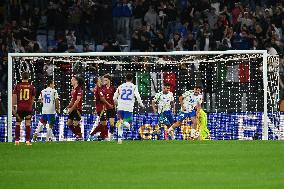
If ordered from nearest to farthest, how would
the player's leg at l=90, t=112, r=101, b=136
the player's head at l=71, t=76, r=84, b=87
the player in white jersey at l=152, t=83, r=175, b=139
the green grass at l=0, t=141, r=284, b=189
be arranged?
the green grass at l=0, t=141, r=284, b=189
the player's head at l=71, t=76, r=84, b=87
the player's leg at l=90, t=112, r=101, b=136
the player in white jersey at l=152, t=83, r=175, b=139

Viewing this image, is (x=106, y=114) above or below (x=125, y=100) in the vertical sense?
below

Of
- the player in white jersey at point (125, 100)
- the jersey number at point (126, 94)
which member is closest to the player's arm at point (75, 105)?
the player in white jersey at point (125, 100)

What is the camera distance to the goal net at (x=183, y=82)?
29312mm

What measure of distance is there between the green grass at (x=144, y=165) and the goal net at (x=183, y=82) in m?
3.74

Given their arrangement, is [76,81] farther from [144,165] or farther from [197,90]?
[144,165]

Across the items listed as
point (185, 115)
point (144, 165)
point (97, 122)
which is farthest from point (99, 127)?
point (144, 165)

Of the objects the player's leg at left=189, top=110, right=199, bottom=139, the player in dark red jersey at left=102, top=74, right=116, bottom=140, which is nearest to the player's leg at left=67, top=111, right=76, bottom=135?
the player in dark red jersey at left=102, top=74, right=116, bottom=140

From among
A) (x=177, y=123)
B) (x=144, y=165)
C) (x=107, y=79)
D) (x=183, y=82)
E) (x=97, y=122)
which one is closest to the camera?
(x=144, y=165)

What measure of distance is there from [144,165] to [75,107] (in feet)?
32.6

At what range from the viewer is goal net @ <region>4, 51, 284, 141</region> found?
2931 centimetres

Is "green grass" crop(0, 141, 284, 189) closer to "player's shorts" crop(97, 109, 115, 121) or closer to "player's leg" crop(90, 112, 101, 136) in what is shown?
"player's shorts" crop(97, 109, 115, 121)

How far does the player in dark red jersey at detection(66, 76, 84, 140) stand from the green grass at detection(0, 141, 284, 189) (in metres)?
2.74

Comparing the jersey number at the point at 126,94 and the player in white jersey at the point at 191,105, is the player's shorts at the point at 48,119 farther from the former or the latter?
the player in white jersey at the point at 191,105

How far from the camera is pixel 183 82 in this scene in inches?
1218
